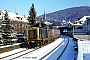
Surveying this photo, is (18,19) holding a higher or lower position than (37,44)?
higher

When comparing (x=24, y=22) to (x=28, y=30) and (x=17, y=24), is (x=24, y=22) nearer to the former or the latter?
(x=17, y=24)

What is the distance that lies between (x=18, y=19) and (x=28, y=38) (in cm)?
2878

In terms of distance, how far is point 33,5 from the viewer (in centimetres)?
4838

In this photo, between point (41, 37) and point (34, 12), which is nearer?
point (41, 37)

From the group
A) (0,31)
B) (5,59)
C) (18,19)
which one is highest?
(18,19)

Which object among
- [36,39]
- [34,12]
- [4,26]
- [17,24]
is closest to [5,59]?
[36,39]

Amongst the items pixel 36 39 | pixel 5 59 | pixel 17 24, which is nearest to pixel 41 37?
pixel 36 39

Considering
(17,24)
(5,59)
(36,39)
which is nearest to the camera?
(5,59)

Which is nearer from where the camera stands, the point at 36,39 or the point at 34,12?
the point at 36,39

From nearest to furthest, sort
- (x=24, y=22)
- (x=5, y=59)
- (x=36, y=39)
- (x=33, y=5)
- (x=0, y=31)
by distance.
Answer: (x=5, y=59) < (x=36, y=39) < (x=0, y=31) < (x=33, y=5) < (x=24, y=22)

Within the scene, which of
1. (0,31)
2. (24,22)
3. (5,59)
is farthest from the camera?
(24,22)

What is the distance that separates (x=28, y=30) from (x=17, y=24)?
2645 centimetres

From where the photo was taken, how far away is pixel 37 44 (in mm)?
28875

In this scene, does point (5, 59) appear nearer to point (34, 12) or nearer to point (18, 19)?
point (34, 12)
